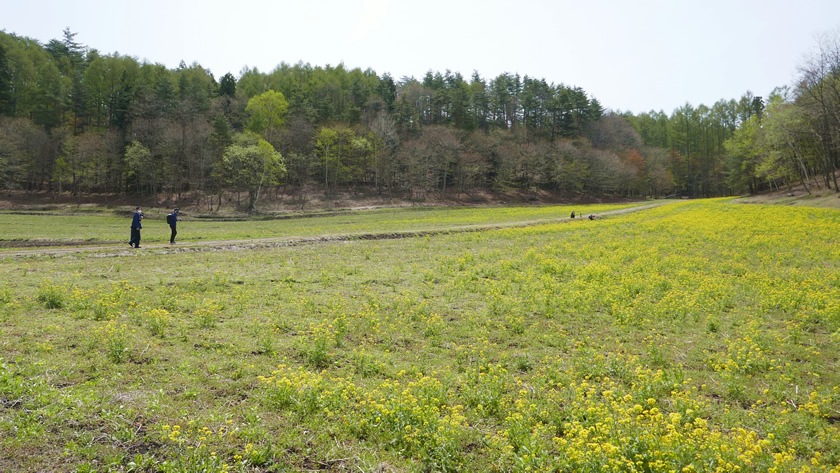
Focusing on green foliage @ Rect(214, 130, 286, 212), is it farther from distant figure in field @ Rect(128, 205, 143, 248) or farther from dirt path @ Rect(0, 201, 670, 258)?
distant figure in field @ Rect(128, 205, 143, 248)

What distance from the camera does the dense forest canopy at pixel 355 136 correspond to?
227ft

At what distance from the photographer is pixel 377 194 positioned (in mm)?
84125

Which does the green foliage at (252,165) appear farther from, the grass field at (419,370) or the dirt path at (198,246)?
the grass field at (419,370)

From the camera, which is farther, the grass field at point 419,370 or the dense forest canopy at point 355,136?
the dense forest canopy at point 355,136

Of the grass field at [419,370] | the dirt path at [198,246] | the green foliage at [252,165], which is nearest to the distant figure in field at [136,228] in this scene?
the dirt path at [198,246]

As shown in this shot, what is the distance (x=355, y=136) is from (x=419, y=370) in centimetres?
8321

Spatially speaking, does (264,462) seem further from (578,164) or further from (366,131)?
(578,164)

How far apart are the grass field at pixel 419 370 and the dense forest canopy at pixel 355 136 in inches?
2170

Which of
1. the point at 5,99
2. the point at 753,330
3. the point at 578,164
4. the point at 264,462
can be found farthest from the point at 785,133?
the point at 5,99

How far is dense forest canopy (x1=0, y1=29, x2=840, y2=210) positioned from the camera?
69.1 metres

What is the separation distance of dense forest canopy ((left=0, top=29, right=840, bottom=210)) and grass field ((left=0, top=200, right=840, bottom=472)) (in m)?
55.1

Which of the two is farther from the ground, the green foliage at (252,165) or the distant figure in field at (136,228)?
the green foliage at (252,165)

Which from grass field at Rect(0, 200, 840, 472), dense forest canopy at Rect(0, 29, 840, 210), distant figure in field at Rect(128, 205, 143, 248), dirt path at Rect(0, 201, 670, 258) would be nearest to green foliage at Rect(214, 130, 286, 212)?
dense forest canopy at Rect(0, 29, 840, 210)

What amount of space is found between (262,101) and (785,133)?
94.7 meters
